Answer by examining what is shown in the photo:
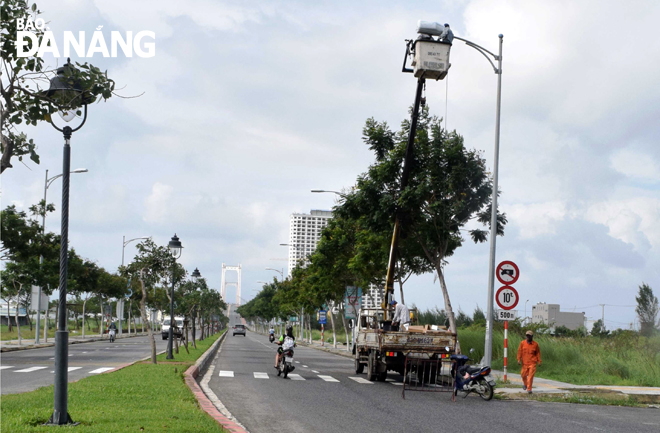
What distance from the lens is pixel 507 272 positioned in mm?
20484

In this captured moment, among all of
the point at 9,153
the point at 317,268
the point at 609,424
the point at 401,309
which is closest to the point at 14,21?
the point at 9,153

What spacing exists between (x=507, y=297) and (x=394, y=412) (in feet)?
24.6

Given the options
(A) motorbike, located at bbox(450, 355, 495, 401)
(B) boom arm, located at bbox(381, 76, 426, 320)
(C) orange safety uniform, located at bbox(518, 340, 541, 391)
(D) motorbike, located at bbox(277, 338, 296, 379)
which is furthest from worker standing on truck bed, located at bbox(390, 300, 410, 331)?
(C) orange safety uniform, located at bbox(518, 340, 541, 391)

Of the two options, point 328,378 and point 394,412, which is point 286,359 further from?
point 394,412

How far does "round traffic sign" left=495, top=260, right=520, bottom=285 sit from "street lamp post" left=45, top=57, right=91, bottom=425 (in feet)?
43.8

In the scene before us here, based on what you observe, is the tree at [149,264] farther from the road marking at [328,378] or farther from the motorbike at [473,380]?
the motorbike at [473,380]

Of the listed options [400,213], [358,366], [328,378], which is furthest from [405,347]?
[400,213]

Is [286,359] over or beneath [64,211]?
beneath

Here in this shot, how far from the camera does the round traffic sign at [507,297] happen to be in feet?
66.7

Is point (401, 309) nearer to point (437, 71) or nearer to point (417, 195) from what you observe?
point (417, 195)

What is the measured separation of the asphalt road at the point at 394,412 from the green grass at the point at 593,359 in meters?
7.35

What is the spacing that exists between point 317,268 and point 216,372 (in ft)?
64.4

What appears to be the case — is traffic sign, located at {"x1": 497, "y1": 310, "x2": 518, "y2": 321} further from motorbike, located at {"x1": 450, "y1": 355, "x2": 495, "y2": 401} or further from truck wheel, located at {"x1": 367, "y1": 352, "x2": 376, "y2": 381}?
truck wheel, located at {"x1": 367, "y1": 352, "x2": 376, "y2": 381}

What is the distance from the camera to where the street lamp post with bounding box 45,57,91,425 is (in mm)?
9461
